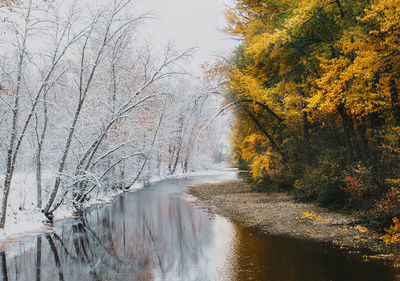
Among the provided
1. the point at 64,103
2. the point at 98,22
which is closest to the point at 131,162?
the point at 64,103

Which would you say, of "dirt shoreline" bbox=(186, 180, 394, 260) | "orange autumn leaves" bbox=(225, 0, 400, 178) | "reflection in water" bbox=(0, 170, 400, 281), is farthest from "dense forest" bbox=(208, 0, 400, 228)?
"reflection in water" bbox=(0, 170, 400, 281)

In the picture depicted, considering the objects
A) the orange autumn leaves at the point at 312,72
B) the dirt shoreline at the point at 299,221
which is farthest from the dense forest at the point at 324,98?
the dirt shoreline at the point at 299,221

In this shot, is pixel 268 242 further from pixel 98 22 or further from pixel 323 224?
pixel 98 22

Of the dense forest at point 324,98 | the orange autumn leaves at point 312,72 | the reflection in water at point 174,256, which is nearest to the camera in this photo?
Result: the reflection in water at point 174,256

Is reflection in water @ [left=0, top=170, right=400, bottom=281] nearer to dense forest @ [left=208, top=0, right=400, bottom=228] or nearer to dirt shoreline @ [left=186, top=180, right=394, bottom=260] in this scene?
dirt shoreline @ [left=186, top=180, right=394, bottom=260]

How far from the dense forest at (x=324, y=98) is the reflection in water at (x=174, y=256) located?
2.63 metres

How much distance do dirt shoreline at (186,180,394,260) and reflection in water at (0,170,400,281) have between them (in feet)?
2.05

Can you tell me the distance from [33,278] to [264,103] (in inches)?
467

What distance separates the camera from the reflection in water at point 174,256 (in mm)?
6402

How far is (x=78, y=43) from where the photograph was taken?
39.6 feet

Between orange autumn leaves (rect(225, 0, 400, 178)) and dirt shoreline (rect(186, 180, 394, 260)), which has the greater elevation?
orange autumn leaves (rect(225, 0, 400, 178))

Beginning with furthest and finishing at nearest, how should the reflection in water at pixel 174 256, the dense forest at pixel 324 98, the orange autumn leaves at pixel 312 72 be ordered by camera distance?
1. the dense forest at pixel 324 98
2. the orange autumn leaves at pixel 312 72
3. the reflection in water at pixel 174 256

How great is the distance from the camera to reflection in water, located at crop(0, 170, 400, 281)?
6.40 meters

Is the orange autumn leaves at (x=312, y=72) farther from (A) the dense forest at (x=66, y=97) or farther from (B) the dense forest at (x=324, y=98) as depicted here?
(A) the dense forest at (x=66, y=97)
